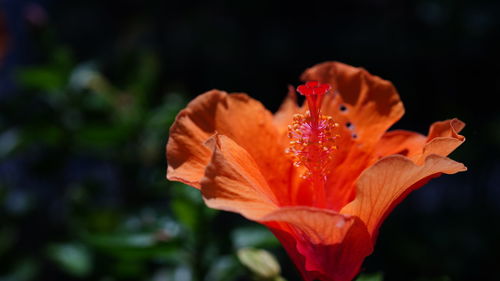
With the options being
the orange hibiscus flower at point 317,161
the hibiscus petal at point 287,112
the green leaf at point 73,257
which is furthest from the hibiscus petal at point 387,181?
the green leaf at point 73,257

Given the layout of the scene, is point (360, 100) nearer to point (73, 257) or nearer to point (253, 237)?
point (253, 237)

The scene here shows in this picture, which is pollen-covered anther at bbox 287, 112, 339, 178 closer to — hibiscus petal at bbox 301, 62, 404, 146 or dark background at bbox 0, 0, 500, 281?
hibiscus petal at bbox 301, 62, 404, 146

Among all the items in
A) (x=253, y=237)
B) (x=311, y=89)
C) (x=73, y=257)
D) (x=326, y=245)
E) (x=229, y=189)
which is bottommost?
(x=73, y=257)

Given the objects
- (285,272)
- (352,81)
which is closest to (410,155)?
(352,81)

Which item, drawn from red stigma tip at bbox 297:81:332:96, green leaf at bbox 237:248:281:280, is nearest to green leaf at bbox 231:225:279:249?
green leaf at bbox 237:248:281:280

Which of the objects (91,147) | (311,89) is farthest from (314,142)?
(91,147)

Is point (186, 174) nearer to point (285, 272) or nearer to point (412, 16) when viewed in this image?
point (285, 272)
